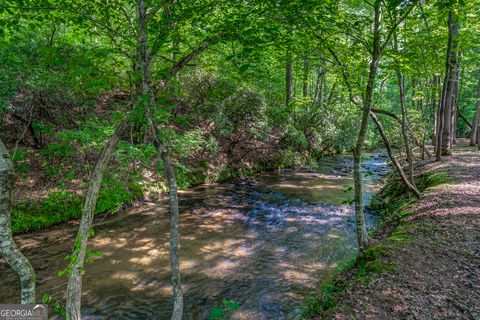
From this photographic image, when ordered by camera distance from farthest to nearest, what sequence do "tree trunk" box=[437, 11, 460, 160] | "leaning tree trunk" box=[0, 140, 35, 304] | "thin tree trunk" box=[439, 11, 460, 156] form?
1. "thin tree trunk" box=[439, 11, 460, 156]
2. "tree trunk" box=[437, 11, 460, 160]
3. "leaning tree trunk" box=[0, 140, 35, 304]

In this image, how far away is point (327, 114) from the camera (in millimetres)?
19312

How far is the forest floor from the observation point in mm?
3596

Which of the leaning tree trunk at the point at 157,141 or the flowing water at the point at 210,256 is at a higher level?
the leaning tree trunk at the point at 157,141

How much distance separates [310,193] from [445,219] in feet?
22.4

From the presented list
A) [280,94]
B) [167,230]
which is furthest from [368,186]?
[167,230]

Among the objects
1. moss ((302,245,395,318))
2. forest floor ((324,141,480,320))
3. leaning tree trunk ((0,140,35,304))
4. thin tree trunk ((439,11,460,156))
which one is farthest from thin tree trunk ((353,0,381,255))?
thin tree trunk ((439,11,460,156))

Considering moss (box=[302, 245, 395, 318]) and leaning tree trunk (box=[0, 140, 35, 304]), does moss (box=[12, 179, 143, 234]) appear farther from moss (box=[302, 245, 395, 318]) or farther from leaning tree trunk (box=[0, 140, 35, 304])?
moss (box=[302, 245, 395, 318])

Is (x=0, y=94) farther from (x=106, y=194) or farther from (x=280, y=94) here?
(x=280, y=94)

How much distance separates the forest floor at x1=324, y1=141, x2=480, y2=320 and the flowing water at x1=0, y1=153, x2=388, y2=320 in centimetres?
153

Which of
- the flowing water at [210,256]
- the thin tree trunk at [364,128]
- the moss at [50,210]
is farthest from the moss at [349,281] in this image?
the moss at [50,210]

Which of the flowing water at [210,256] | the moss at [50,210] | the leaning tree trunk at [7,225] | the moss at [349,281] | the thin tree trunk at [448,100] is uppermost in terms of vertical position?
the thin tree trunk at [448,100]

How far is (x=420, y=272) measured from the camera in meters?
4.36

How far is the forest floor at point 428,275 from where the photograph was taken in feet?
11.8

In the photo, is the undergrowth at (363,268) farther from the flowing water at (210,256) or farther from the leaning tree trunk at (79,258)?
the leaning tree trunk at (79,258)
